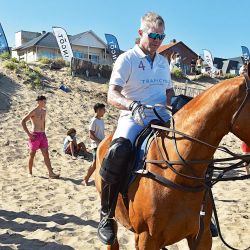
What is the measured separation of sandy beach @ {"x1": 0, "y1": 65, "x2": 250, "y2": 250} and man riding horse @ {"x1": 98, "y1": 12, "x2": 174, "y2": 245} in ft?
7.00

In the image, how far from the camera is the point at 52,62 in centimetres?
2434

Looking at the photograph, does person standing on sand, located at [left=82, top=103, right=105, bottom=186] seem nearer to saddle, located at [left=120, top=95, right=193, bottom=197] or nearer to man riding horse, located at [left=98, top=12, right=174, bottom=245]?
man riding horse, located at [left=98, top=12, right=174, bottom=245]

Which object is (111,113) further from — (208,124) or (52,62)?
(208,124)

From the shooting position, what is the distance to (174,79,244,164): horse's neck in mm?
2965

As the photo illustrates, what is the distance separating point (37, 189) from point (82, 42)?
45586mm

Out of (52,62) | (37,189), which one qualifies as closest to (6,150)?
(37,189)

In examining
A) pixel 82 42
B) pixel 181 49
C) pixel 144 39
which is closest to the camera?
pixel 144 39

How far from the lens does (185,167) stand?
3.33 metres

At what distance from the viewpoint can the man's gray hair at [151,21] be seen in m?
3.67

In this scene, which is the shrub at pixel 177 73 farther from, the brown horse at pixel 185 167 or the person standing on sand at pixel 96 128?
the brown horse at pixel 185 167

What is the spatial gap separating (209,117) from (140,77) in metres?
1.01

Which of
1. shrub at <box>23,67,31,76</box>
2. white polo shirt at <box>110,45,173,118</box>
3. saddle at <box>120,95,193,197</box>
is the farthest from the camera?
shrub at <box>23,67,31,76</box>

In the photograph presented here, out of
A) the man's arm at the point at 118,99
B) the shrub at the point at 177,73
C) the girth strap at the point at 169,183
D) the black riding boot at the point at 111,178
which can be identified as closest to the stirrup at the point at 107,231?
the black riding boot at the point at 111,178

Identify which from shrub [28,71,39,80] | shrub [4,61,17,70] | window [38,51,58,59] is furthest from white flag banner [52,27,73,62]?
window [38,51,58,59]
